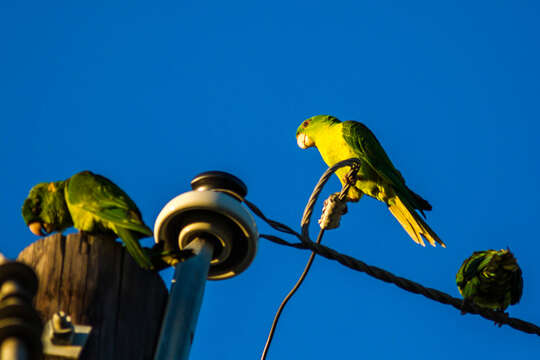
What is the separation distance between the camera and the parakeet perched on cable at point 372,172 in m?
6.25

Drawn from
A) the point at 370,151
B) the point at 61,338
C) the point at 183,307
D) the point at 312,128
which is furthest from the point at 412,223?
the point at 61,338

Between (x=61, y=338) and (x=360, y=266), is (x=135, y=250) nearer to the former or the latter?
(x=61, y=338)

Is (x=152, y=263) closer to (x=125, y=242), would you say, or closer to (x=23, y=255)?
(x=125, y=242)

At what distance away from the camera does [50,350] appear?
6.89 ft

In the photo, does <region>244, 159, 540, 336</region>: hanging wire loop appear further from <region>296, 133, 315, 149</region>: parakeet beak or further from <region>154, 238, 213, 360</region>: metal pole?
<region>296, 133, 315, 149</region>: parakeet beak

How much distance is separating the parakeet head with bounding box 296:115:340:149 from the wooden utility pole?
4.95m

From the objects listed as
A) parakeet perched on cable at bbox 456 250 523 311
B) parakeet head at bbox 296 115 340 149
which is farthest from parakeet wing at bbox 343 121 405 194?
parakeet perched on cable at bbox 456 250 523 311

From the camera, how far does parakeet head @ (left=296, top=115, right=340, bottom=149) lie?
7.39 meters

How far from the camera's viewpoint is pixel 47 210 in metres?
3.64

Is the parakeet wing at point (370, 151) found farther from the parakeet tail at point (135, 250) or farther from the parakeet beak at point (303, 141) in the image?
the parakeet tail at point (135, 250)

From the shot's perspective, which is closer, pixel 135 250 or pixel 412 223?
pixel 135 250

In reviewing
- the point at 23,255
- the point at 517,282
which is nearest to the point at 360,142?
the point at 517,282

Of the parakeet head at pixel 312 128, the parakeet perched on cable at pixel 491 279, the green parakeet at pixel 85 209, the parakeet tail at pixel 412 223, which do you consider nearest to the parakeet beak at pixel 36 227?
the green parakeet at pixel 85 209

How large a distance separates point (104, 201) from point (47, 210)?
0.49 m
